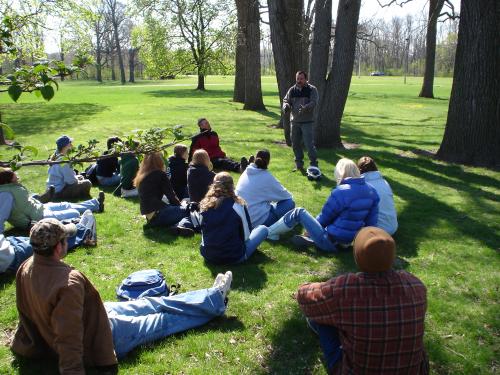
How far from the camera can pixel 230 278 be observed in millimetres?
4434

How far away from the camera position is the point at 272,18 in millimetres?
11641

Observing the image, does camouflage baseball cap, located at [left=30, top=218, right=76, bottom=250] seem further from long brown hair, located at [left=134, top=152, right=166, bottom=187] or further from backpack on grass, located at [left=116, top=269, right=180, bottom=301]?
long brown hair, located at [left=134, top=152, right=166, bottom=187]

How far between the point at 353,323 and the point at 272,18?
33.5 feet

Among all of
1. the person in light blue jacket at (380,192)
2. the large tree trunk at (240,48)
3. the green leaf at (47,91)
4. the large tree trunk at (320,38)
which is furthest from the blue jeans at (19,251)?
the large tree trunk at (240,48)

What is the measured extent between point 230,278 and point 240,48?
850 inches

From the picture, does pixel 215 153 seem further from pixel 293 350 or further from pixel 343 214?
pixel 293 350

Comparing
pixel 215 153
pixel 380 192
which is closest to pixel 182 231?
pixel 380 192

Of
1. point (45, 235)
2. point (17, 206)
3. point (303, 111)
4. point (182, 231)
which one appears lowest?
point (182, 231)

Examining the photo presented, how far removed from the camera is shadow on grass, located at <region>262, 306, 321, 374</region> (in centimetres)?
365

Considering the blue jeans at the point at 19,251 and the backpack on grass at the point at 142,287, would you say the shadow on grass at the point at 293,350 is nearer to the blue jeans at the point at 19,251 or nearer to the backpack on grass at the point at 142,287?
the backpack on grass at the point at 142,287

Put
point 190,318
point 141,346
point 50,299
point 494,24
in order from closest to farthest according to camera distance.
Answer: point 50,299 < point 141,346 < point 190,318 < point 494,24

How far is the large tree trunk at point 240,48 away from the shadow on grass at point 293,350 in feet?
55.7

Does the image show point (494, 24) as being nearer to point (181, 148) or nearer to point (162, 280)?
point (181, 148)

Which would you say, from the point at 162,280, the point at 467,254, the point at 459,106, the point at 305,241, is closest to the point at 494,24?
the point at 459,106
